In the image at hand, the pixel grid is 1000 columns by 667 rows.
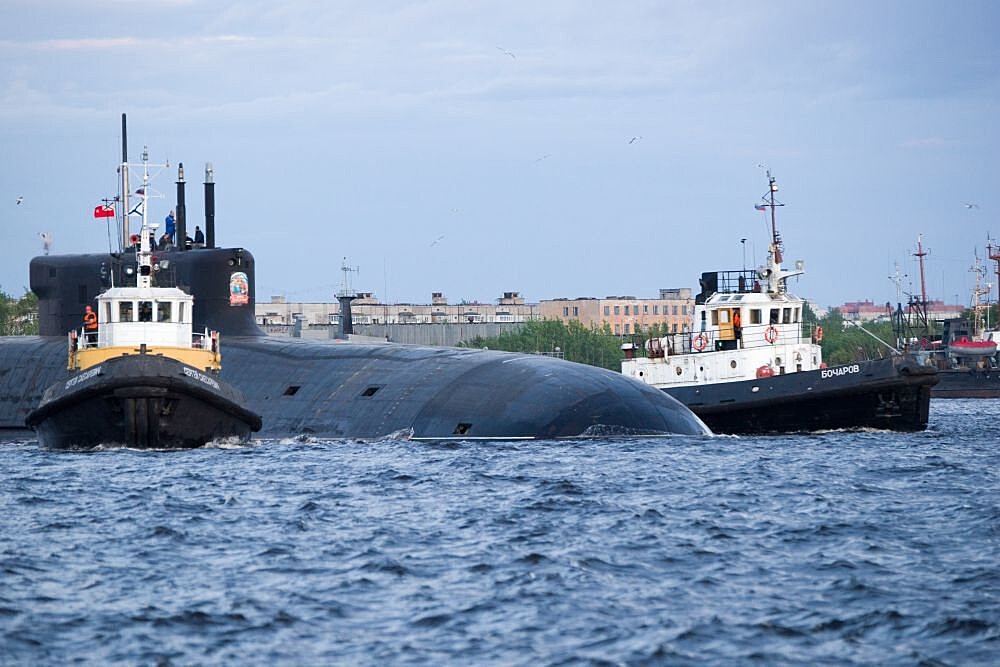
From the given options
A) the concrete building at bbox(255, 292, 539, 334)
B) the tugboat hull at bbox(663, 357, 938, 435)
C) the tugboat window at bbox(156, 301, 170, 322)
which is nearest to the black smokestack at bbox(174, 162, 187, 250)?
the tugboat window at bbox(156, 301, 170, 322)

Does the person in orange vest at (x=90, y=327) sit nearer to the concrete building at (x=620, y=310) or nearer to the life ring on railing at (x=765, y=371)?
the life ring on railing at (x=765, y=371)

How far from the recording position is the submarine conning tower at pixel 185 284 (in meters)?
44.3

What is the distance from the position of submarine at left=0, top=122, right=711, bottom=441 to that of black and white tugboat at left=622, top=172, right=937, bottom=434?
6.76 meters

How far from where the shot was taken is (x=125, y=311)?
3816 centimetres

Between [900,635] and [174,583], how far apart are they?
8.62 meters

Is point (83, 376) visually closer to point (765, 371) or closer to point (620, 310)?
point (765, 371)

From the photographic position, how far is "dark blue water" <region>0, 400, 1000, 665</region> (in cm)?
1548

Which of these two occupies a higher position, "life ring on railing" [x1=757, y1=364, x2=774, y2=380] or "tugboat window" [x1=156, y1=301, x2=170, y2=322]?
"tugboat window" [x1=156, y1=301, x2=170, y2=322]

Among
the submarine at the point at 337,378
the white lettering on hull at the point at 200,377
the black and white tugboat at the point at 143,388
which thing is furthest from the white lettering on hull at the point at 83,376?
the submarine at the point at 337,378

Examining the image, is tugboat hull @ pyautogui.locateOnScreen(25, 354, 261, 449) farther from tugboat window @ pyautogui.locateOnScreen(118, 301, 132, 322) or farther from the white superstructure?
the white superstructure

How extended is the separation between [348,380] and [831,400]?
49.7ft

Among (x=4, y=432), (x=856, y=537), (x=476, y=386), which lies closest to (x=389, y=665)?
(x=856, y=537)

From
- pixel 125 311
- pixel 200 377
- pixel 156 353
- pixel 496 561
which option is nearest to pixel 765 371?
→ pixel 156 353

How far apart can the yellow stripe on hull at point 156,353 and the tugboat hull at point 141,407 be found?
2205 millimetres
